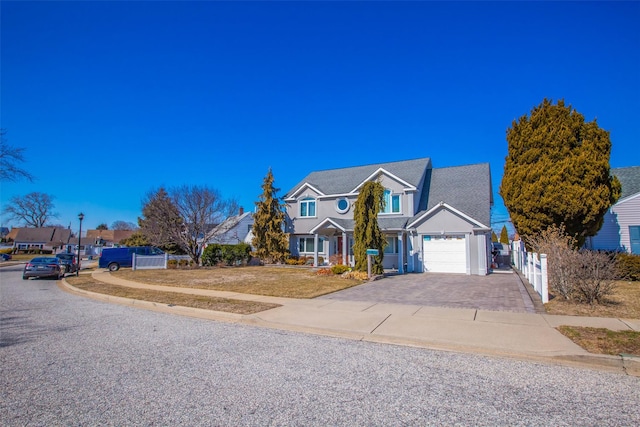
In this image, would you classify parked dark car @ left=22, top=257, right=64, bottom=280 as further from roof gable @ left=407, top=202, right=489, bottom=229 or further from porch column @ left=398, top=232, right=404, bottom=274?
roof gable @ left=407, top=202, right=489, bottom=229

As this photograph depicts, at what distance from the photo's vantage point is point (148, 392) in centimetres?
433

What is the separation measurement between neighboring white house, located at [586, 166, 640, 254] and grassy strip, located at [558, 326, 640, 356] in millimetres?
16708

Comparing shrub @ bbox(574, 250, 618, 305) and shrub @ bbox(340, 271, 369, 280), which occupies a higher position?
shrub @ bbox(574, 250, 618, 305)

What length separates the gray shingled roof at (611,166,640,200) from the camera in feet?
68.3

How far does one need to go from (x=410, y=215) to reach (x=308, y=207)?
8.98 meters

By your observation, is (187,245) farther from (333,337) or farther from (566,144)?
(566,144)

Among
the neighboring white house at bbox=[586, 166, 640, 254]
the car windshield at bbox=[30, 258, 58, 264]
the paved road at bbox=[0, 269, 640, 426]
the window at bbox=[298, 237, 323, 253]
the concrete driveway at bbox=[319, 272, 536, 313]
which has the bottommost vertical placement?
the paved road at bbox=[0, 269, 640, 426]

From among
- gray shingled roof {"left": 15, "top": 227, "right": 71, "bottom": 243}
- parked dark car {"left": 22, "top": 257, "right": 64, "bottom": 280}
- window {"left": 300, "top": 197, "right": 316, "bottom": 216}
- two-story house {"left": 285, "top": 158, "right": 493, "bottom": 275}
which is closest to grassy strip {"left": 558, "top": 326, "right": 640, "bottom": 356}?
two-story house {"left": 285, "top": 158, "right": 493, "bottom": 275}

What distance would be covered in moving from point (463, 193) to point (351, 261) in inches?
360

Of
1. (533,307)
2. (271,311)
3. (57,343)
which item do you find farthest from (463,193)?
(57,343)

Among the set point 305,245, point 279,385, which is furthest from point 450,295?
point 305,245

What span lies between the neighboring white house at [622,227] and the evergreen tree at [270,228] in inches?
829

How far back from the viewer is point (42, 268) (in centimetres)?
2022

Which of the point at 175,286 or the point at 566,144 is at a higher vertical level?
the point at 566,144
